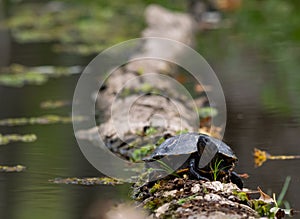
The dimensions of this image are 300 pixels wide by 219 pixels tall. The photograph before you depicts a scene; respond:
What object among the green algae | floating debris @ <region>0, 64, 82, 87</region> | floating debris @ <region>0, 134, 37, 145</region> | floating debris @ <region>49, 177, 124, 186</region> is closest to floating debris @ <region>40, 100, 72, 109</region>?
floating debris @ <region>0, 64, 82, 87</region>

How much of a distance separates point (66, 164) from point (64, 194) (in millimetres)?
1026

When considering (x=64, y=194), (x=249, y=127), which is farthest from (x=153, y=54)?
(x=64, y=194)

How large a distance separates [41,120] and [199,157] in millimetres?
3792

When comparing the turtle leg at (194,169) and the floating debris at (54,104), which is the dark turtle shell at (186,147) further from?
the floating debris at (54,104)

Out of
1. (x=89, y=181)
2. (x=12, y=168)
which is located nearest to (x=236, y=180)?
(x=89, y=181)

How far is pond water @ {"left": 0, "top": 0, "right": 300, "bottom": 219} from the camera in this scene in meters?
6.18

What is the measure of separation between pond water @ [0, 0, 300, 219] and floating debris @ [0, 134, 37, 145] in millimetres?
87

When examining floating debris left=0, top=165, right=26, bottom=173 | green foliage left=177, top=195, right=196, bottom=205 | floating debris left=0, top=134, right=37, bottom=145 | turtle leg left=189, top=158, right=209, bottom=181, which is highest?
turtle leg left=189, top=158, right=209, bottom=181

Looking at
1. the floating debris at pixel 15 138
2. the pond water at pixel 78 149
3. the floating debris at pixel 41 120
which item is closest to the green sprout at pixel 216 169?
the pond water at pixel 78 149

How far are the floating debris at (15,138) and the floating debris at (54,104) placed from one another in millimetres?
1559

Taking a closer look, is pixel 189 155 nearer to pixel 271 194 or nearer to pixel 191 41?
pixel 271 194

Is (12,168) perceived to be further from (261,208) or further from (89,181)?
(261,208)

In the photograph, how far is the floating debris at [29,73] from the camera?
39.2ft

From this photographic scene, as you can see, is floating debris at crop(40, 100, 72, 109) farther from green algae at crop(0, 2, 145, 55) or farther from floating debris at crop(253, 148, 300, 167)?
green algae at crop(0, 2, 145, 55)
